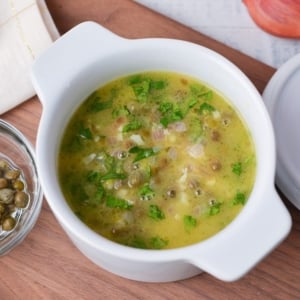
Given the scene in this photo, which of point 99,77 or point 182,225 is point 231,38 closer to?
point 99,77

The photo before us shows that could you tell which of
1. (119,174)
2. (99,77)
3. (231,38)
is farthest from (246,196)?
(231,38)

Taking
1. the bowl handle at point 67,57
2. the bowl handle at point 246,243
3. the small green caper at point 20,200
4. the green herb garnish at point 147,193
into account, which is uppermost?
the bowl handle at point 67,57

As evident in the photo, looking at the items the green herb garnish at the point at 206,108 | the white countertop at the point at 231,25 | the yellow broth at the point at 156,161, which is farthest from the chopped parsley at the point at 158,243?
the white countertop at the point at 231,25

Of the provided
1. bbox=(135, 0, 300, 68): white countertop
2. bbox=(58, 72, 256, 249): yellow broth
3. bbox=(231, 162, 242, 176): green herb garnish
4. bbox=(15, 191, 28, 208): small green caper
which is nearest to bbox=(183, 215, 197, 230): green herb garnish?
bbox=(58, 72, 256, 249): yellow broth

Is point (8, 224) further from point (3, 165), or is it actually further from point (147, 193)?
point (147, 193)

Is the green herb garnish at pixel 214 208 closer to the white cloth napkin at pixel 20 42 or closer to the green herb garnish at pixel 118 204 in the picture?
the green herb garnish at pixel 118 204

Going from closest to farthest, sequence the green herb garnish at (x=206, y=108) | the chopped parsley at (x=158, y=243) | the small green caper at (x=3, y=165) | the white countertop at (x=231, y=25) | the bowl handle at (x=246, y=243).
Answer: the bowl handle at (x=246, y=243)
the chopped parsley at (x=158, y=243)
the green herb garnish at (x=206, y=108)
the small green caper at (x=3, y=165)
the white countertop at (x=231, y=25)

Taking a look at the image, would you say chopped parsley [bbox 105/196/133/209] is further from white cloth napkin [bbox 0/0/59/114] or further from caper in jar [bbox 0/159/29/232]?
white cloth napkin [bbox 0/0/59/114]

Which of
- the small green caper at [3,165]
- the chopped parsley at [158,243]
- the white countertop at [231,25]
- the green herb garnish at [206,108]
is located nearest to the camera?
the chopped parsley at [158,243]
